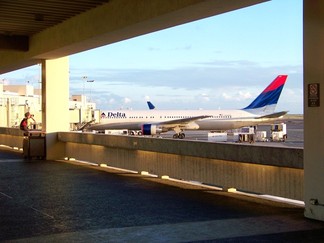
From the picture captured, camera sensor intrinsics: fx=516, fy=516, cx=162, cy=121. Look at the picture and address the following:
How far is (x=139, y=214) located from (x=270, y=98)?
151ft

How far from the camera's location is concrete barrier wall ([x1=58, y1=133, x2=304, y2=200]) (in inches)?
344

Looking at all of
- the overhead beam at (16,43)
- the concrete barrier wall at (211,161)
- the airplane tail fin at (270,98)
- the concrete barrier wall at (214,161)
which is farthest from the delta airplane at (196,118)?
the concrete barrier wall at (214,161)

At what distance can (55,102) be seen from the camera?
61.0 feet

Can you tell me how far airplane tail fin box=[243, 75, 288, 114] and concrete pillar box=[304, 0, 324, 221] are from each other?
45007 millimetres

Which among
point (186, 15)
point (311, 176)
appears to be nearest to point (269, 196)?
point (311, 176)

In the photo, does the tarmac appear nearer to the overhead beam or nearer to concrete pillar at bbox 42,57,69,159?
the overhead beam

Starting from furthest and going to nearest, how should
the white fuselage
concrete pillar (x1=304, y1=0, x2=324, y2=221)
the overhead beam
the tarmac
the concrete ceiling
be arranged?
the white fuselage
the overhead beam
the concrete ceiling
concrete pillar (x1=304, y1=0, x2=324, y2=221)
the tarmac

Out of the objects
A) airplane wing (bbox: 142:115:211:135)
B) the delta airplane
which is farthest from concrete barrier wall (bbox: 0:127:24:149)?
airplane wing (bbox: 142:115:211:135)

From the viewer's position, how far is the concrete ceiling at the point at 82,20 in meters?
9.56

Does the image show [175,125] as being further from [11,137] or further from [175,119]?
[11,137]

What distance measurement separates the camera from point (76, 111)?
39000 millimetres

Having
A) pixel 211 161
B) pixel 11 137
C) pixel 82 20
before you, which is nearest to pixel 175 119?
pixel 11 137

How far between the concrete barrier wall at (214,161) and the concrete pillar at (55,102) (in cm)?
311

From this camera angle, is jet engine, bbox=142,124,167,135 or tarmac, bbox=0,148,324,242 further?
jet engine, bbox=142,124,167,135
